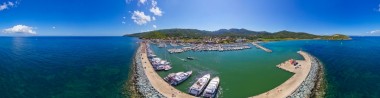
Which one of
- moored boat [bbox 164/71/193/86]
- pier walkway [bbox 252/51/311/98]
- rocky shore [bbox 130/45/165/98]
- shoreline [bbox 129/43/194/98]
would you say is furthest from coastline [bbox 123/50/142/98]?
pier walkway [bbox 252/51/311/98]

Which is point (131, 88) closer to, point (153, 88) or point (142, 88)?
point (142, 88)

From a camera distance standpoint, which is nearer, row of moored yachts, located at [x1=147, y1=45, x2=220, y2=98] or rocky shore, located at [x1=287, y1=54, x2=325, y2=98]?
row of moored yachts, located at [x1=147, y1=45, x2=220, y2=98]

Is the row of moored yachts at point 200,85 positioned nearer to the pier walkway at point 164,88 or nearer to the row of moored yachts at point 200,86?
the row of moored yachts at point 200,86

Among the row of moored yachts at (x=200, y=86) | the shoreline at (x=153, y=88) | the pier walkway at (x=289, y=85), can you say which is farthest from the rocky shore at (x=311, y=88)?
the shoreline at (x=153, y=88)

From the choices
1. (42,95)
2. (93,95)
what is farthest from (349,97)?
(42,95)

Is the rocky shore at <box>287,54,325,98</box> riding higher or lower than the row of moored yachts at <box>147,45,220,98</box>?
lower

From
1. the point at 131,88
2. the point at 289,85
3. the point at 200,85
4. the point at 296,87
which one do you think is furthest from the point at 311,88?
the point at 131,88

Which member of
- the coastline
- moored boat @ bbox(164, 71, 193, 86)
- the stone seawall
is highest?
moored boat @ bbox(164, 71, 193, 86)

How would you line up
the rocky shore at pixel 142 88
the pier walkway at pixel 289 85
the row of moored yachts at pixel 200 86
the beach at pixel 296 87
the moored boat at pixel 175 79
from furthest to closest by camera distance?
the moored boat at pixel 175 79 → the rocky shore at pixel 142 88 → the row of moored yachts at pixel 200 86 → the beach at pixel 296 87 → the pier walkway at pixel 289 85

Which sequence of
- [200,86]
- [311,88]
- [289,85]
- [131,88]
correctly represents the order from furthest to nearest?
[289,85]
[131,88]
[311,88]
[200,86]

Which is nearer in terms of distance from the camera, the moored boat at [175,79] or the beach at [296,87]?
the beach at [296,87]

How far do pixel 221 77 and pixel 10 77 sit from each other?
46.1m

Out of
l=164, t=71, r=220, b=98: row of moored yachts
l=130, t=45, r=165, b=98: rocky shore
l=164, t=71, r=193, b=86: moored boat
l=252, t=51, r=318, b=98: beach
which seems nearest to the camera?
l=252, t=51, r=318, b=98: beach

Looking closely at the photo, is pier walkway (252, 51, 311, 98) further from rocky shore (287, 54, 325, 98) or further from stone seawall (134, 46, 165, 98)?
stone seawall (134, 46, 165, 98)
